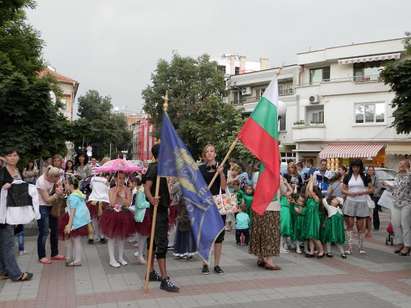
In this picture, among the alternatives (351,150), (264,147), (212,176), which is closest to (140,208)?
(212,176)

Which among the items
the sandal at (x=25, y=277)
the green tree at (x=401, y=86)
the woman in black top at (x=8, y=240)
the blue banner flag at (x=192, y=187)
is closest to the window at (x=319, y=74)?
the green tree at (x=401, y=86)

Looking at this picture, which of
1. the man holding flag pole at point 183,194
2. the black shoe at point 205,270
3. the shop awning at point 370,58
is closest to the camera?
the man holding flag pole at point 183,194

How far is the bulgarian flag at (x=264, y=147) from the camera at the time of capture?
7.77m

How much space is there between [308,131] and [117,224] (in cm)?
3115

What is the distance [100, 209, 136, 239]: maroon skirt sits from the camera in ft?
28.1

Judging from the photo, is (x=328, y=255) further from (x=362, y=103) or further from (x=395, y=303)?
(x=362, y=103)

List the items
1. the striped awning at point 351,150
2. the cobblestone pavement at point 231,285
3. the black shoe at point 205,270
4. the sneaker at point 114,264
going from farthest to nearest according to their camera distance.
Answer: the striped awning at point 351,150 < the sneaker at point 114,264 < the black shoe at point 205,270 < the cobblestone pavement at point 231,285

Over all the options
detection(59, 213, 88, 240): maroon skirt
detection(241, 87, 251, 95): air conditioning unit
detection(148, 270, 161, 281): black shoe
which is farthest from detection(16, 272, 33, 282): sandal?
detection(241, 87, 251, 95): air conditioning unit

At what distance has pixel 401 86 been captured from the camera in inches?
375

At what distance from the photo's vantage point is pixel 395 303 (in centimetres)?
637

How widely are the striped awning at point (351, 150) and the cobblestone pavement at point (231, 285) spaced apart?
26.0 meters

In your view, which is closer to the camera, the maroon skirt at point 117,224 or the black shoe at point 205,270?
the black shoe at point 205,270

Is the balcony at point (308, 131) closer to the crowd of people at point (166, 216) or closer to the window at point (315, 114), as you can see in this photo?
the window at point (315, 114)

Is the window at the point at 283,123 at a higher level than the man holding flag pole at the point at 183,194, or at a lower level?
higher
